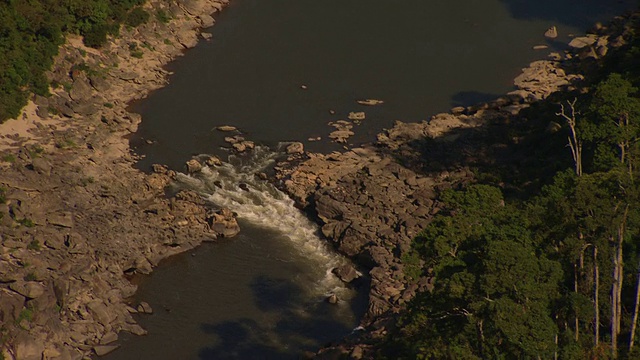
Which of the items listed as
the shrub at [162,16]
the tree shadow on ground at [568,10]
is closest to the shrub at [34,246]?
the shrub at [162,16]

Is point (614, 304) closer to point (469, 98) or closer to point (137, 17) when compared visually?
point (469, 98)

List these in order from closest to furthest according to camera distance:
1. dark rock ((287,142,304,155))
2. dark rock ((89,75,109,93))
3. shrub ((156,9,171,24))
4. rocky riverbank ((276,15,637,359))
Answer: rocky riverbank ((276,15,637,359))
dark rock ((287,142,304,155))
dark rock ((89,75,109,93))
shrub ((156,9,171,24))

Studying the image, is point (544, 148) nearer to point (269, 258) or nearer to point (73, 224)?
point (269, 258)

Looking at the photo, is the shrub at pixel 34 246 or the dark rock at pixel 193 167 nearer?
the shrub at pixel 34 246

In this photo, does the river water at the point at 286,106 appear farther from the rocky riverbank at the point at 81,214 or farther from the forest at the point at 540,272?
the forest at the point at 540,272

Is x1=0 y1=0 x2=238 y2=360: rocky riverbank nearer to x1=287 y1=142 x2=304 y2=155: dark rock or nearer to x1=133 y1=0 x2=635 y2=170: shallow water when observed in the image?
x1=133 y1=0 x2=635 y2=170: shallow water

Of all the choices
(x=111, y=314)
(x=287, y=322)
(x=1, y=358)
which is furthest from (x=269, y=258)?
(x=1, y=358)

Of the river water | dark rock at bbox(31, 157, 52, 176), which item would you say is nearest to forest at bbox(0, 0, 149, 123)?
dark rock at bbox(31, 157, 52, 176)
